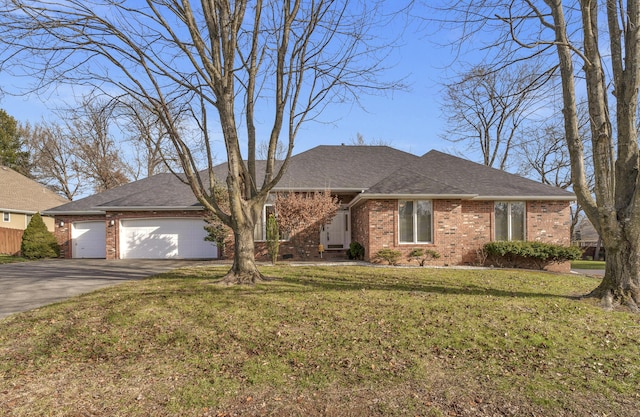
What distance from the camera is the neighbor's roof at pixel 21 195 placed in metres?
25.4

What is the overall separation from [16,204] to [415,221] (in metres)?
28.1

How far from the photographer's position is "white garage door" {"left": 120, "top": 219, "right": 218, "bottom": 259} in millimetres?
18234

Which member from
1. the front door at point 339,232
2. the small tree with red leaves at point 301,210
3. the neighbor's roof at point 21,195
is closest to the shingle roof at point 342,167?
the front door at point 339,232

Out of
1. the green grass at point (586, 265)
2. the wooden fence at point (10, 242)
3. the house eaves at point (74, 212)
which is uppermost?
the house eaves at point (74, 212)

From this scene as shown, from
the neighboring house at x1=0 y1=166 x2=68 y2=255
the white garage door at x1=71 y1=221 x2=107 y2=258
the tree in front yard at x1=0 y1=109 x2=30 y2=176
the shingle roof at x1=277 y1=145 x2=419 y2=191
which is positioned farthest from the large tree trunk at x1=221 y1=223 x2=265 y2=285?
the tree in front yard at x1=0 y1=109 x2=30 y2=176

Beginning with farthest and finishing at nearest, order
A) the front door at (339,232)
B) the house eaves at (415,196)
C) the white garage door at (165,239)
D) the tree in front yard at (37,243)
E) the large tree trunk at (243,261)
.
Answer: the tree in front yard at (37,243) < the white garage door at (165,239) < the front door at (339,232) < the house eaves at (415,196) < the large tree trunk at (243,261)

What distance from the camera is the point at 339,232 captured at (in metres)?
17.9

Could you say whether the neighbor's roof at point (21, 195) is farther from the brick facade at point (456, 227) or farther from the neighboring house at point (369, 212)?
the brick facade at point (456, 227)

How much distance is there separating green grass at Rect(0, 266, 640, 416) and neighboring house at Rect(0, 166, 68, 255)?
21.5 meters

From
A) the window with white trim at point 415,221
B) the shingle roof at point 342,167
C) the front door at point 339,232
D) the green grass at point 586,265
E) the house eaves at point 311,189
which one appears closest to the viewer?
the window with white trim at point 415,221

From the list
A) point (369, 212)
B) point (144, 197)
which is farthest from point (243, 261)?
point (144, 197)

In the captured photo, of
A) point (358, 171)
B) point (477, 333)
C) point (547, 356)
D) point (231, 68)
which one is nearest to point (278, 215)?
point (358, 171)

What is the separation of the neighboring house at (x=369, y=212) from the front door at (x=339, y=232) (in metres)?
0.05

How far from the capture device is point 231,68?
29.4 feet
